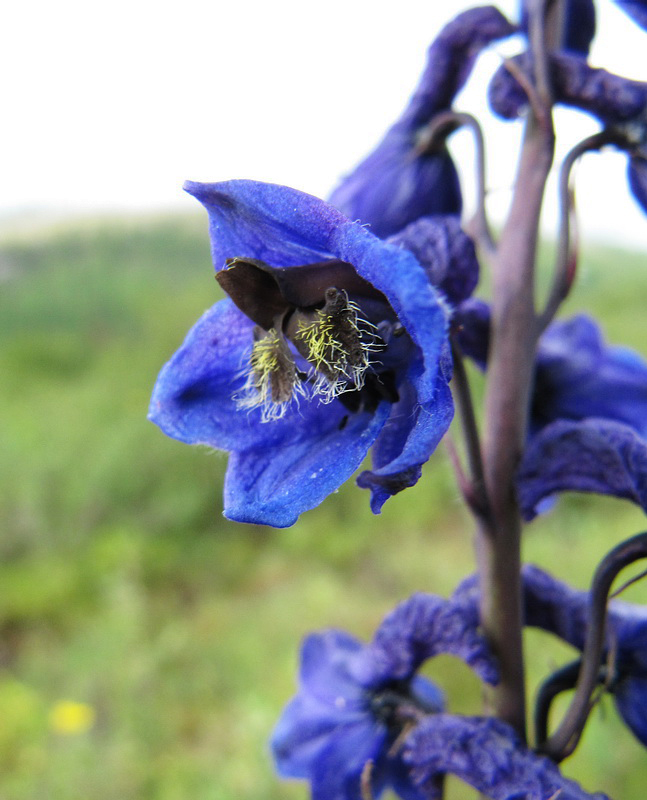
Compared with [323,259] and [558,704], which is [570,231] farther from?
[558,704]

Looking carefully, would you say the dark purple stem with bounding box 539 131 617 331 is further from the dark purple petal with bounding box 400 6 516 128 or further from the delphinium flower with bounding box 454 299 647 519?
the dark purple petal with bounding box 400 6 516 128

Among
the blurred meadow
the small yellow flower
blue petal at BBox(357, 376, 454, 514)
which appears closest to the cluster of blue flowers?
blue petal at BBox(357, 376, 454, 514)

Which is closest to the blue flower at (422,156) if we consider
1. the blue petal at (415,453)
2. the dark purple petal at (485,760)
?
the blue petal at (415,453)

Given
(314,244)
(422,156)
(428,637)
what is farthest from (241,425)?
(422,156)

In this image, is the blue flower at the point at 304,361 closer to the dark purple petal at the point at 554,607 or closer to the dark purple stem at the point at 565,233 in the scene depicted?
the dark purple stem at the point at 565,233

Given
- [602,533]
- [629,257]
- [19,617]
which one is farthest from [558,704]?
[629,257]

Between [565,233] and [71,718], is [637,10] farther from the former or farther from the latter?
[71,718]
